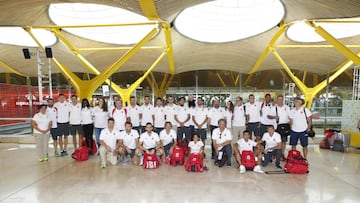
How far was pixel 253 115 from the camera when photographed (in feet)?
25.8

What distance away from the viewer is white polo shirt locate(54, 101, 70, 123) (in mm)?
8023

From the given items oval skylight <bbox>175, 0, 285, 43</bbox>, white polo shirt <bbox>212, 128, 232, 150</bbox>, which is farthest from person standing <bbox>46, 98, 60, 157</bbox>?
oval skylight <bbox>175, 0, 285, 43</bbox>

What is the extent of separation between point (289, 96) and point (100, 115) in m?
20.1

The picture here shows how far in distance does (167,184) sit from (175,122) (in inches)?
133

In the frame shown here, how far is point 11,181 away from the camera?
5.75 meters

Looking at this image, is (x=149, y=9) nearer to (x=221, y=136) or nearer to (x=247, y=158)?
(x=221, y=136)

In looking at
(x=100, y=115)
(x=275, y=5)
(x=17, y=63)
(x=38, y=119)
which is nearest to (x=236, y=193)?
(x=100, y=115)

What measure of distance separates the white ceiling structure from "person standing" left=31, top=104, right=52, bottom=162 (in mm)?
3373

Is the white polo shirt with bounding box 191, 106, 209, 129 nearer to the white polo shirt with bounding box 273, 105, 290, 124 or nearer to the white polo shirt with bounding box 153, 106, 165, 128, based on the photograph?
the white polo shirt with bounding box 153, 106, 165, 128

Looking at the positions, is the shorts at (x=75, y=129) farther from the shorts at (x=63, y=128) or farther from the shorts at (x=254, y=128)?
the shorts at (x=254, y=128)

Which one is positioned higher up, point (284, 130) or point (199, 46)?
point (199, 46)

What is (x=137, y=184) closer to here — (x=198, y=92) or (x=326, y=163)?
(x=326, y=163)

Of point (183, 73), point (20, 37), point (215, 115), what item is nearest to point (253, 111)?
point (215, 115)

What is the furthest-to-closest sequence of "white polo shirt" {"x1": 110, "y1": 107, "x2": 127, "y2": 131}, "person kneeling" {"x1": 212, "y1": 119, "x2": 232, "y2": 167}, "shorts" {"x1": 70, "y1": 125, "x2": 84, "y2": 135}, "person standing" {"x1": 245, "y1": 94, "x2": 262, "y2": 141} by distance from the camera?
"shorts" {"x1": 70, "y1": 125, "x2": 84, "y2": 135}
"person standing" {"x1": 245, "y1": 94, "x2": 262, "y2": 141}
"white polo shirt" {"x1": 110, "y1": 107, "x2": 127, "y2": 131}
"person kneeling" {"x1": 212, "y1": 119, "x2": 232, "y2": 167}
